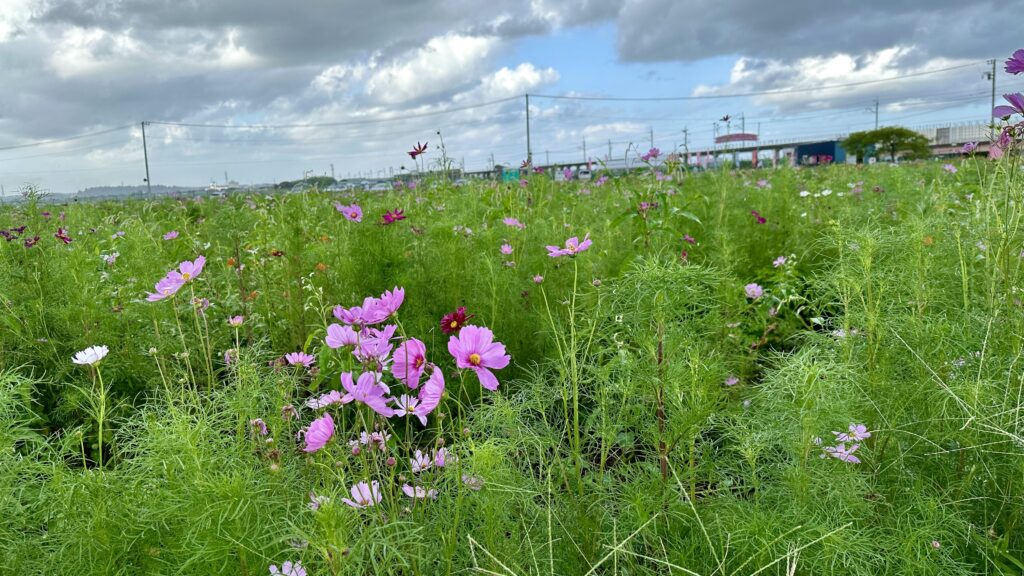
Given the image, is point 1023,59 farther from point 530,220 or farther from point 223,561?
point 530,220

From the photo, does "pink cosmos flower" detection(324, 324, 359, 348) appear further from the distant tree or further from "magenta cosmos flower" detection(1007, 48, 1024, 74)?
the distant tree

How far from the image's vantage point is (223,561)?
3.61 ft

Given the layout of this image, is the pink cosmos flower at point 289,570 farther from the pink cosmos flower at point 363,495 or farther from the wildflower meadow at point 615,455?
the pink cosmos flower at point 363,495

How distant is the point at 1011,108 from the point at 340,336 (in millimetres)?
1562

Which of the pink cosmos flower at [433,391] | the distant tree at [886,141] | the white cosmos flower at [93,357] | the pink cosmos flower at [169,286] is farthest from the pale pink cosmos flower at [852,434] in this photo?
the distant tree at [886,141]

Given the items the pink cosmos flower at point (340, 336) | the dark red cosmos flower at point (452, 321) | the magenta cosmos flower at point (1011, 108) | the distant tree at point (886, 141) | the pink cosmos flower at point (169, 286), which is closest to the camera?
the pink cosmos flower at point (340, 336)

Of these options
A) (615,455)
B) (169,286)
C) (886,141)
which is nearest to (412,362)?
(615,455)

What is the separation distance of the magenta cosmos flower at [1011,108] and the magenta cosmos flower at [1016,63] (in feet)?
0.20

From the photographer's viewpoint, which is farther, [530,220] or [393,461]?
[530,220]

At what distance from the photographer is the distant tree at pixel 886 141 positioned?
56.2 m

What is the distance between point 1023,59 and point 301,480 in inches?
71.5

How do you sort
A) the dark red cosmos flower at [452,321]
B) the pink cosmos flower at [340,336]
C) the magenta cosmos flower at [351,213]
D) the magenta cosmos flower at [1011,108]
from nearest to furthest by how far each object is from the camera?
the pink cosmos flower at [340,336], the magenta cosmos flower at [1011,108], the dark red cosmos flower at [452,321], the magenta cosmos flower at [351,213]

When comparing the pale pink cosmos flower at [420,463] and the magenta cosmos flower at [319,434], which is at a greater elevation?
the magenta cosmos flower at [319,434]

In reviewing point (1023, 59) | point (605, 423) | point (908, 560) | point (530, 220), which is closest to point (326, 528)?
point (605, 423)
